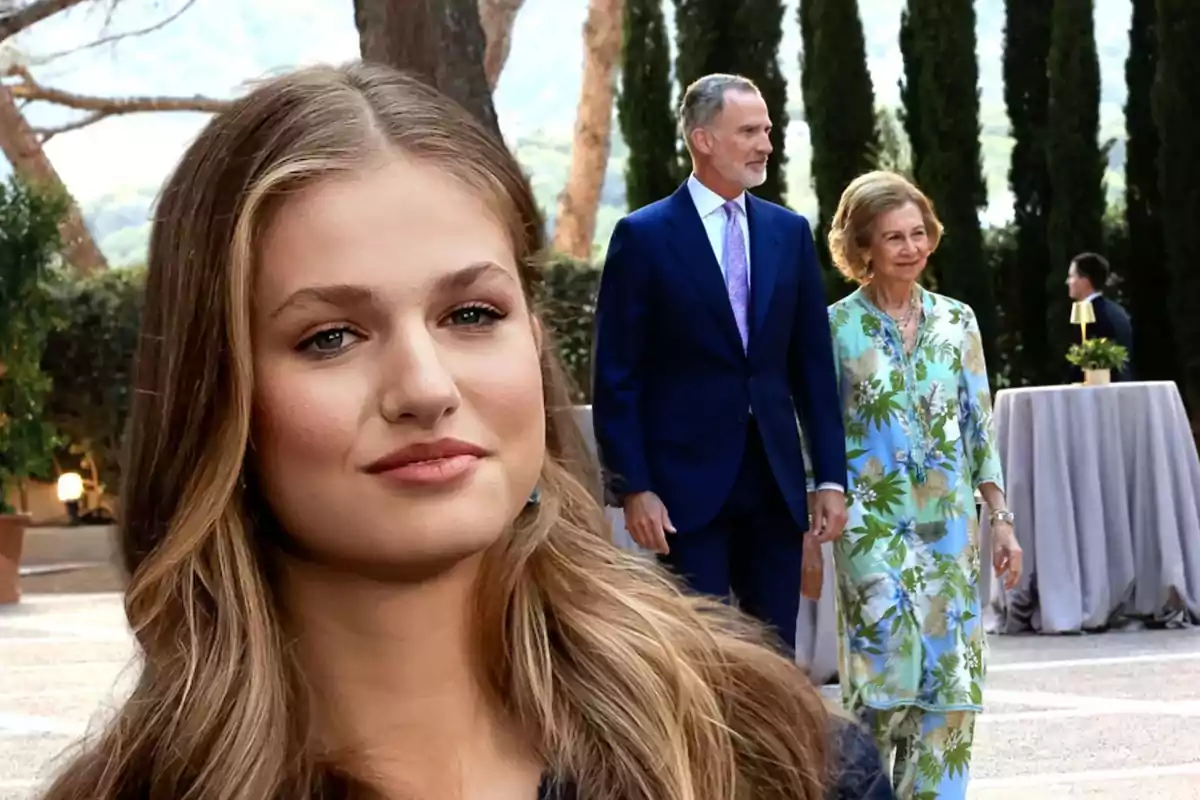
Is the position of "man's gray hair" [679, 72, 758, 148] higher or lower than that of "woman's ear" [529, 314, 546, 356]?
higher

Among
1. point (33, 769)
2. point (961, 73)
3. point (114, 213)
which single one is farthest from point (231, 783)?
point (114, 213)

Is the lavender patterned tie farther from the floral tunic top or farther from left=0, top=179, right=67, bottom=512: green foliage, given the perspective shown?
left=0, top=179, right=67, bottom=512: green foliage

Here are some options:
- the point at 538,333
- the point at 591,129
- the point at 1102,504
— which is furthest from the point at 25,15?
the point at 538,333

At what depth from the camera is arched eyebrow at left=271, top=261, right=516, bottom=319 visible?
1.12 meters

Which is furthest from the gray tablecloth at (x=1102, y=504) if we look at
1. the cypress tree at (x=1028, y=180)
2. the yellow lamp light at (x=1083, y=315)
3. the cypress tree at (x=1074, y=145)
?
the cypress tree at (x=1028, y=180)

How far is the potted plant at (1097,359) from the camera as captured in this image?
26.1ft

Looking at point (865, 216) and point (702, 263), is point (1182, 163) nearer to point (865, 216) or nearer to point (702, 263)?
point (865, 216)

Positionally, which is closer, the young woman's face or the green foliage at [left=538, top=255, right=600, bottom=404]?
the young woman's face

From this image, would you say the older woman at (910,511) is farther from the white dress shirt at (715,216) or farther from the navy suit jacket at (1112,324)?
the navy suit jacket at (1112,324)

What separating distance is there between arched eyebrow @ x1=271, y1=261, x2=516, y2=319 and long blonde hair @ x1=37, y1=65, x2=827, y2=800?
4 centimetres

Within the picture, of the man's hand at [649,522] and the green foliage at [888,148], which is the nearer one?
the man's hand at [649,522]

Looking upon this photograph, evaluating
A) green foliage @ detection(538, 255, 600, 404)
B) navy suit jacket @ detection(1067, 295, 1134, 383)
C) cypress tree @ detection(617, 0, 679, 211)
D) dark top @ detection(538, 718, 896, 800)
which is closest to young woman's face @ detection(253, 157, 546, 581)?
dark top @ detection(538, 718, 896, 800)

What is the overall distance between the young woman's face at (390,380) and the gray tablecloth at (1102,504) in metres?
Answer: 6.72

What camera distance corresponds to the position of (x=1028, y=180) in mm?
15516
